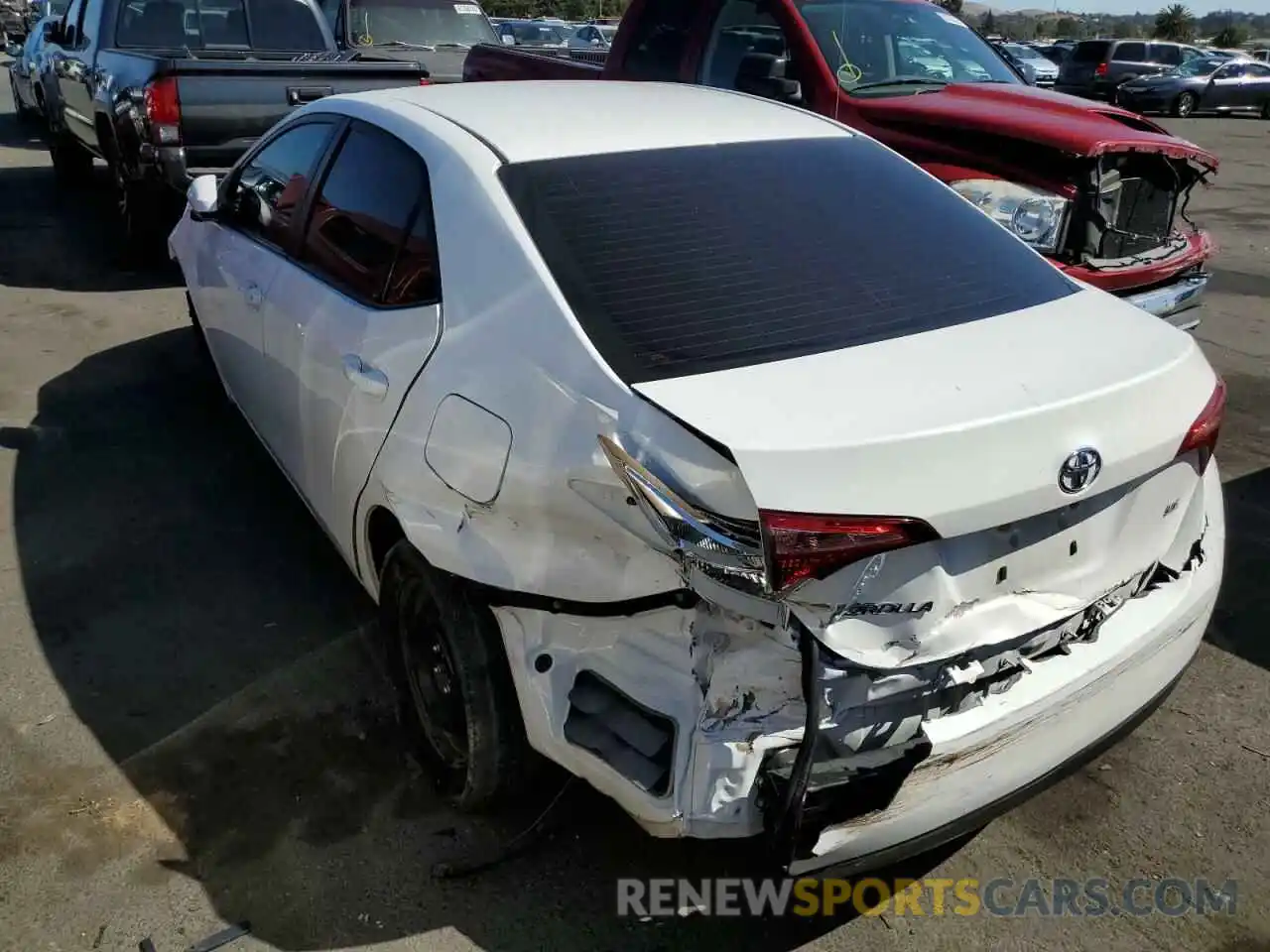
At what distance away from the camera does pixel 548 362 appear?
2.37m

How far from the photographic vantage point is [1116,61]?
2562cm

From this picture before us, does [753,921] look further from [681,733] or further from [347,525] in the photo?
[347,525]

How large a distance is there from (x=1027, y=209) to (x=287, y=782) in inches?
160

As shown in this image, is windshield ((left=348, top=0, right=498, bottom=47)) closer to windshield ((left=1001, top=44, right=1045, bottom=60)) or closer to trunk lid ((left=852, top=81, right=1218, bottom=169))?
trunk lid ((left=852, top=81, right=1218, bottom=169))

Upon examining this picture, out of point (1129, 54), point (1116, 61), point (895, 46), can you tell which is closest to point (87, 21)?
point (895, 46)

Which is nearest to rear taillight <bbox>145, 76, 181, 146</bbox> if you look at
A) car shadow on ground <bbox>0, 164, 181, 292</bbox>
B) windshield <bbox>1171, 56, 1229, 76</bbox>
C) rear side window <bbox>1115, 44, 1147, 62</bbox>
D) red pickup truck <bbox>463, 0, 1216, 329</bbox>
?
→ car shadow on ground <bbox>0, 164, 181, 292</bbox>

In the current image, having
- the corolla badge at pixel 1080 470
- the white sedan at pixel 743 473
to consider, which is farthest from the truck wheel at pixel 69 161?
the corolla badge at pixel 1080 470

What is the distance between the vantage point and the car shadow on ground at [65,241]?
7984 mm

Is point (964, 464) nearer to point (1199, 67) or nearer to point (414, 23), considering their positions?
point (414, 23)

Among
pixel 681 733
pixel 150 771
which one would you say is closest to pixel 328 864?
pixel 150 771

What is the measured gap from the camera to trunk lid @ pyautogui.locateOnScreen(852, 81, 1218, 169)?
16.9 ft

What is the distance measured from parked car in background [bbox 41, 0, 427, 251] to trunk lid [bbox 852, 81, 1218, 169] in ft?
11.2

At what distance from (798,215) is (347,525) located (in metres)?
1.55

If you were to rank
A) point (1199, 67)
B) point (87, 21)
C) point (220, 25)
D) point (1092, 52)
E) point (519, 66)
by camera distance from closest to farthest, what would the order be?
1. point (519, 66)
2. point (220, 25)
3. point (87, 21)
4. point (1199, 67)
5. point (1092, 52)
